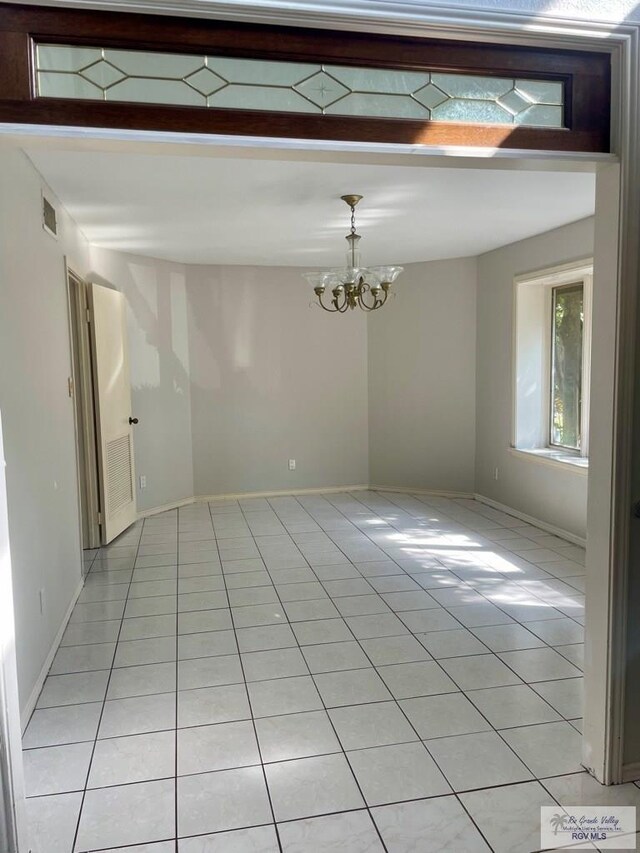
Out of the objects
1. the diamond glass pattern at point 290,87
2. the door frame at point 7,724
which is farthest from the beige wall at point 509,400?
the door frame at point 7,724

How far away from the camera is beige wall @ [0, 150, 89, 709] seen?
2426 millimetres

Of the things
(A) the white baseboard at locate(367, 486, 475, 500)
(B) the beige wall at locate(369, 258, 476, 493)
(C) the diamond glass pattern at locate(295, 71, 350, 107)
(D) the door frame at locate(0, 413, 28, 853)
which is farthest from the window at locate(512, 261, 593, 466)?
(D) the door frame at locate(0, 413, 28, 853)

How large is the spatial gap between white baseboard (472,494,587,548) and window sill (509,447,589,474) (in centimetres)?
50

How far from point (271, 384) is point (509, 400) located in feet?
8.02

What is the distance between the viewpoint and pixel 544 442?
17.7 ft

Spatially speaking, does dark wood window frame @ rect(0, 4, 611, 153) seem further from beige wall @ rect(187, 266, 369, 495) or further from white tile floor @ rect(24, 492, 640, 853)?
beige wall @ rect(187, 266, 369, 495)

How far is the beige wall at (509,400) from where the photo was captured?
4.58m

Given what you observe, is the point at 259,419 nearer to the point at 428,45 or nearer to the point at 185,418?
the point at 185,418

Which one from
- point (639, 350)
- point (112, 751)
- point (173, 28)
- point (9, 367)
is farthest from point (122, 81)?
point (112, 751)

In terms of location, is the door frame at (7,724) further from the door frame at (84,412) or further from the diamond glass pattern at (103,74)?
the door frame at (84,412)

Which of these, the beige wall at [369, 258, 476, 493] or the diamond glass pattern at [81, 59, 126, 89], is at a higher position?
the diamond glass pattern at [81, 59, 126, 89]

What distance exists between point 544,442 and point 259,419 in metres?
2.85

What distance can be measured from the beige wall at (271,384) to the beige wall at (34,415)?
2542 mm

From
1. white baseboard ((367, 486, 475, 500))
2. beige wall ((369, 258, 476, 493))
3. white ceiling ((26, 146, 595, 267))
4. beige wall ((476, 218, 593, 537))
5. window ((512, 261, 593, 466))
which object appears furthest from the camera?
white baseboard ((367, 486, 475, 500))
